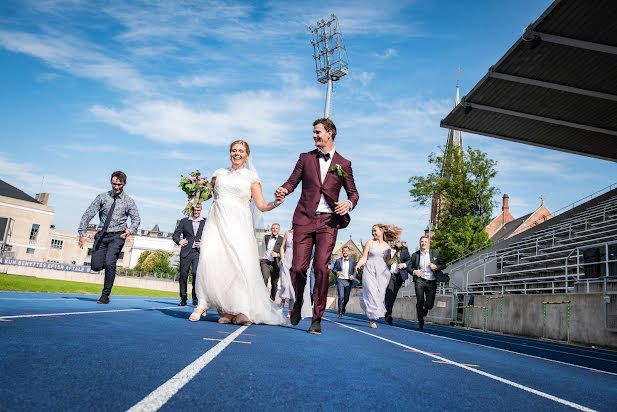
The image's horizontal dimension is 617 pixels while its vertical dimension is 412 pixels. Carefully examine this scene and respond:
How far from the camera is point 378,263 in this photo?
12797mm

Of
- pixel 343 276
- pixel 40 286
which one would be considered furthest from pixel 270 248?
pixel 40 286

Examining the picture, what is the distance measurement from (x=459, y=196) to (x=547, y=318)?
3367 centimetres

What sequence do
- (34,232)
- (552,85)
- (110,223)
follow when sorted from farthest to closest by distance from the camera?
(34,232) < (552,85) < (110,223)

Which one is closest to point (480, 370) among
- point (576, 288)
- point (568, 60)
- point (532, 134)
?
point (576, 288)

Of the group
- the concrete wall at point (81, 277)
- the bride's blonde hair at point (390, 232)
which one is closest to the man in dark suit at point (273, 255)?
the bride's blonde hair at point (390, 232)

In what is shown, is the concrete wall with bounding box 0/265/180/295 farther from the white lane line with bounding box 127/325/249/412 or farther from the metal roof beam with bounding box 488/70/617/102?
the white lane line with bounding box 127/325/249/412

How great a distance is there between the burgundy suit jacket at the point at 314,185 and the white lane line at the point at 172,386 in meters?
2.86

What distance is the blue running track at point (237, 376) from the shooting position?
2.45 metres

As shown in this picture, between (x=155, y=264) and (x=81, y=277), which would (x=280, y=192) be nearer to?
(x=81, y=277)

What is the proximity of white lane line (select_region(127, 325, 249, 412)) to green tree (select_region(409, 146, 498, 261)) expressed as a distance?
4272 centimetres

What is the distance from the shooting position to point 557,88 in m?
15.8

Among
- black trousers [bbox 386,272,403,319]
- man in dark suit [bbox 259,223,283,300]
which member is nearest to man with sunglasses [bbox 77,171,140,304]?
man in dark suit [bbox 259,223,283,300]

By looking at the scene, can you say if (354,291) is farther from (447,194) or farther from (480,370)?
(480,370)

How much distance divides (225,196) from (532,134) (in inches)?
675
